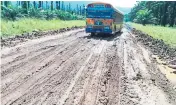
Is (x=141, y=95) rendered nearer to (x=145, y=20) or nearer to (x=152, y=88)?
(x=152, y=88)

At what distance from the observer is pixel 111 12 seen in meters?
26.6

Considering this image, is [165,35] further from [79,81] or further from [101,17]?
[79,81]

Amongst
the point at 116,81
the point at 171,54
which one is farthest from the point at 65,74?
the point at 171,54

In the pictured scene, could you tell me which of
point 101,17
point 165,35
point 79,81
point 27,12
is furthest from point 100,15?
point 27,12

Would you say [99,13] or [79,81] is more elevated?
[99,13]

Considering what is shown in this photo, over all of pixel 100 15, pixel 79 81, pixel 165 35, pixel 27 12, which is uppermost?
pixel 27 12

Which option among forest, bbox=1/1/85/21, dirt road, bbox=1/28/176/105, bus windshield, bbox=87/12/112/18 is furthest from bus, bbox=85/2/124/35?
forest, bbox=1/1/85/21

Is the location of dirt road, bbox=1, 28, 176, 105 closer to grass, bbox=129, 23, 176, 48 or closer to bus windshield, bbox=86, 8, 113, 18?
grass, bbox=129, 23, 176, 48

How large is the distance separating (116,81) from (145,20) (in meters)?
81.2

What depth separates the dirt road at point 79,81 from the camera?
7.79 m

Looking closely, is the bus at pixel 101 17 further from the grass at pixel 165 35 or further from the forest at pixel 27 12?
the forest at pixel 27 12

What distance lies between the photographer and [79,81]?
9500 mm

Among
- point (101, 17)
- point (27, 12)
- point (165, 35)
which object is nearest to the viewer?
point (101, 17)

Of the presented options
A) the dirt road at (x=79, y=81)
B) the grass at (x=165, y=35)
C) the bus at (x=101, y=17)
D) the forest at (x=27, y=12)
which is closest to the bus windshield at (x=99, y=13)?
the bus at (x=101, y=17)
